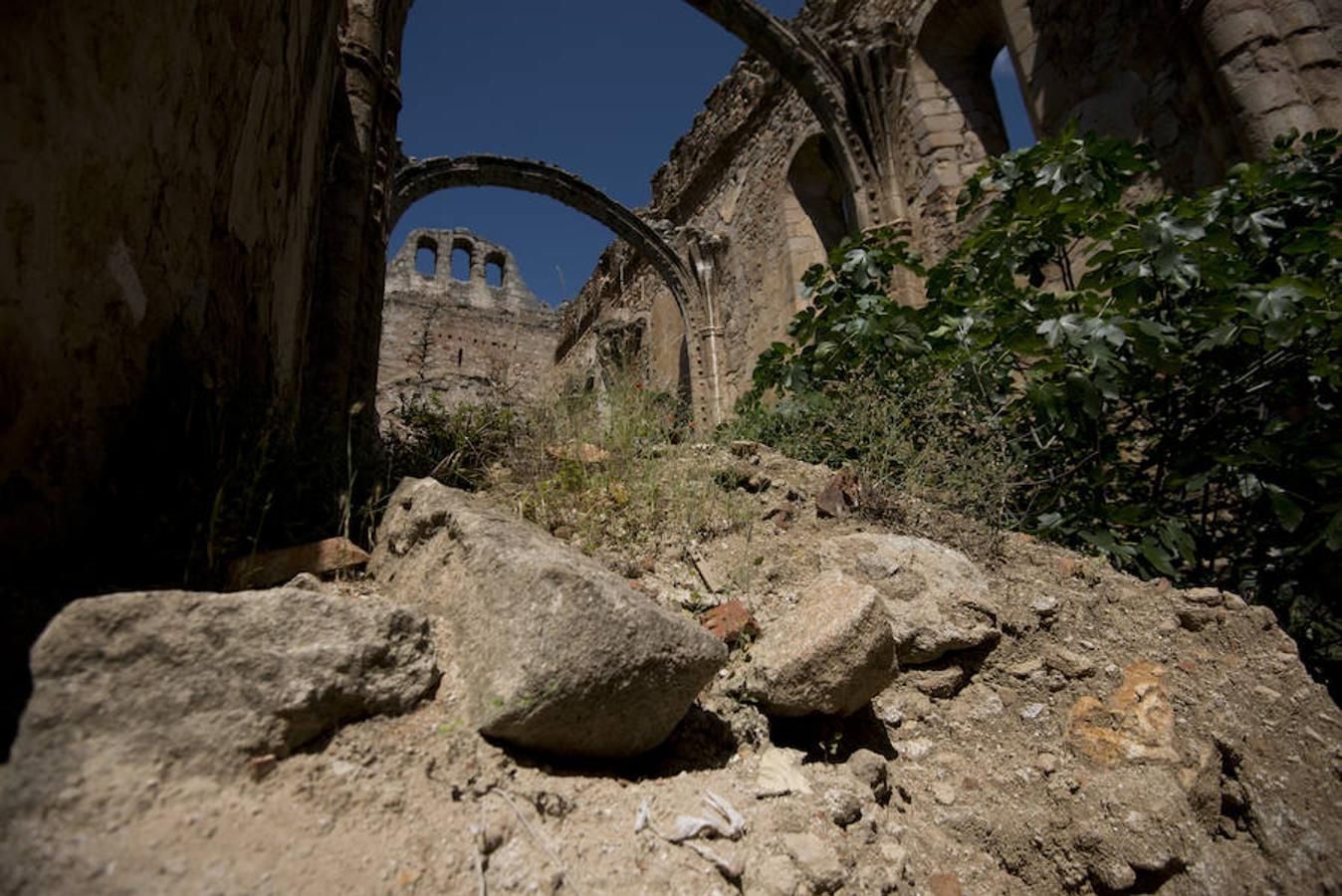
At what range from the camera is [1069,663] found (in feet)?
5.63

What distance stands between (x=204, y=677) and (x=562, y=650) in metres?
0.47

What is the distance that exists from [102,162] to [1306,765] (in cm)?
267

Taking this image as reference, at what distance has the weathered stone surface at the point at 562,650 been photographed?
40.9 inches

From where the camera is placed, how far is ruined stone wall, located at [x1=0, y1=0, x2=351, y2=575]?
3.24 feet

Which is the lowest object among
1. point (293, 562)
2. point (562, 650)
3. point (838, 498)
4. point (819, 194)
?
point (562, 650)

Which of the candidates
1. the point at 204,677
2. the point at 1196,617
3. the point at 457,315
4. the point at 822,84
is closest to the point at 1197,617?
the point at 1196,617

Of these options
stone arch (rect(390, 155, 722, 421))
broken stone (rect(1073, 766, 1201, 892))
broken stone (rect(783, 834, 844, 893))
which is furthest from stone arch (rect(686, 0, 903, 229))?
broken stone (rect(783, 834, 844, 893))

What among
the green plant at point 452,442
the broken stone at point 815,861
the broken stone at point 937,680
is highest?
the green plant at point 452,442

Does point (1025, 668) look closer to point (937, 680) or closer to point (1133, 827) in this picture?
point (937, 680)

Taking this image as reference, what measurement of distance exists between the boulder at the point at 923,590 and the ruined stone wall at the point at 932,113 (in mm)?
1705

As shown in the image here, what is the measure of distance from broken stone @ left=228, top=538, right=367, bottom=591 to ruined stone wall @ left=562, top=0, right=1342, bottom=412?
2040 millimetres

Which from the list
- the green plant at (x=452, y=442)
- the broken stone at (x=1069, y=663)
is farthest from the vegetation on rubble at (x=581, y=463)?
the broken stone at (x=1069, y=663)

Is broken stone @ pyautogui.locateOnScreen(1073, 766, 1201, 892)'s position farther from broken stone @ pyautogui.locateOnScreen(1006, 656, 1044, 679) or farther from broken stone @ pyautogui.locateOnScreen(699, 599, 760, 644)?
broken stone @ pyautogui.locateOnScreen(699, 599, 760, 644)

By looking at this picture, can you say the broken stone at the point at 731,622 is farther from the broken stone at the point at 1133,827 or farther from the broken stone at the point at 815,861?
the broken stone at the point at 1133,827
